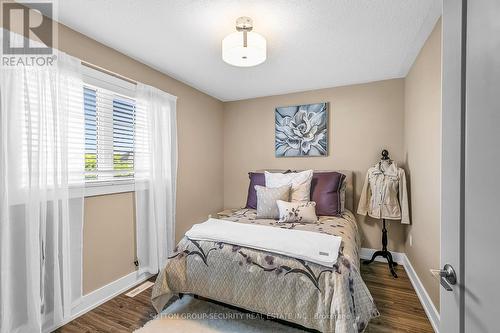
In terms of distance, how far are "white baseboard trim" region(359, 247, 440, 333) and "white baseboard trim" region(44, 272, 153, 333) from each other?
2.66 m

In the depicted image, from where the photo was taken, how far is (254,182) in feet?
10.5

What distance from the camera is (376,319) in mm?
1896

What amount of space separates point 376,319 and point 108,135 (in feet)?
9.51

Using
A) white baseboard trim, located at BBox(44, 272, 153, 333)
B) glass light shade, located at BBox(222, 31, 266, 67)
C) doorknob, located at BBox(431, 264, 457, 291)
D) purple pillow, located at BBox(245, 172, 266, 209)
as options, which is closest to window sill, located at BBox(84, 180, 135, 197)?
white baseboard trim, located at BBox(44, 272, 153, 333)

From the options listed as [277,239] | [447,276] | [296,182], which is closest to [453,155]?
[447,276]

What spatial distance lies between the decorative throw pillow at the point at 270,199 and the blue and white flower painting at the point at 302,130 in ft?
3.10

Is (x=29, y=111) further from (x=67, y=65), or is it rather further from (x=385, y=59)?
(x=385, y=59)

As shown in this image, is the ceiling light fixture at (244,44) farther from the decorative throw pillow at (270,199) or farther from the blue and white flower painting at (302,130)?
the blue and white flower painting at (302,130)

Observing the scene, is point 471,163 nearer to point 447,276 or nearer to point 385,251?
point 447,276

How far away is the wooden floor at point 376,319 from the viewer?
1801 mm

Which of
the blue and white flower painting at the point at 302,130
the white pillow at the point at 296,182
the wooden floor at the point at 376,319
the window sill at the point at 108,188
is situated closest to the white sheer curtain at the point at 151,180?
the window sill at the point at 108,188

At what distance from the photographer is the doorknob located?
0.70 m

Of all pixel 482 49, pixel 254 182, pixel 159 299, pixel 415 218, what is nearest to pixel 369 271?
pixel 415 218

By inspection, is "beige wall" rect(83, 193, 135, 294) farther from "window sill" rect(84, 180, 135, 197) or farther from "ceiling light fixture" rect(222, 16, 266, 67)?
"ceiling light fixture" rect(222, 16, 266, 67)
